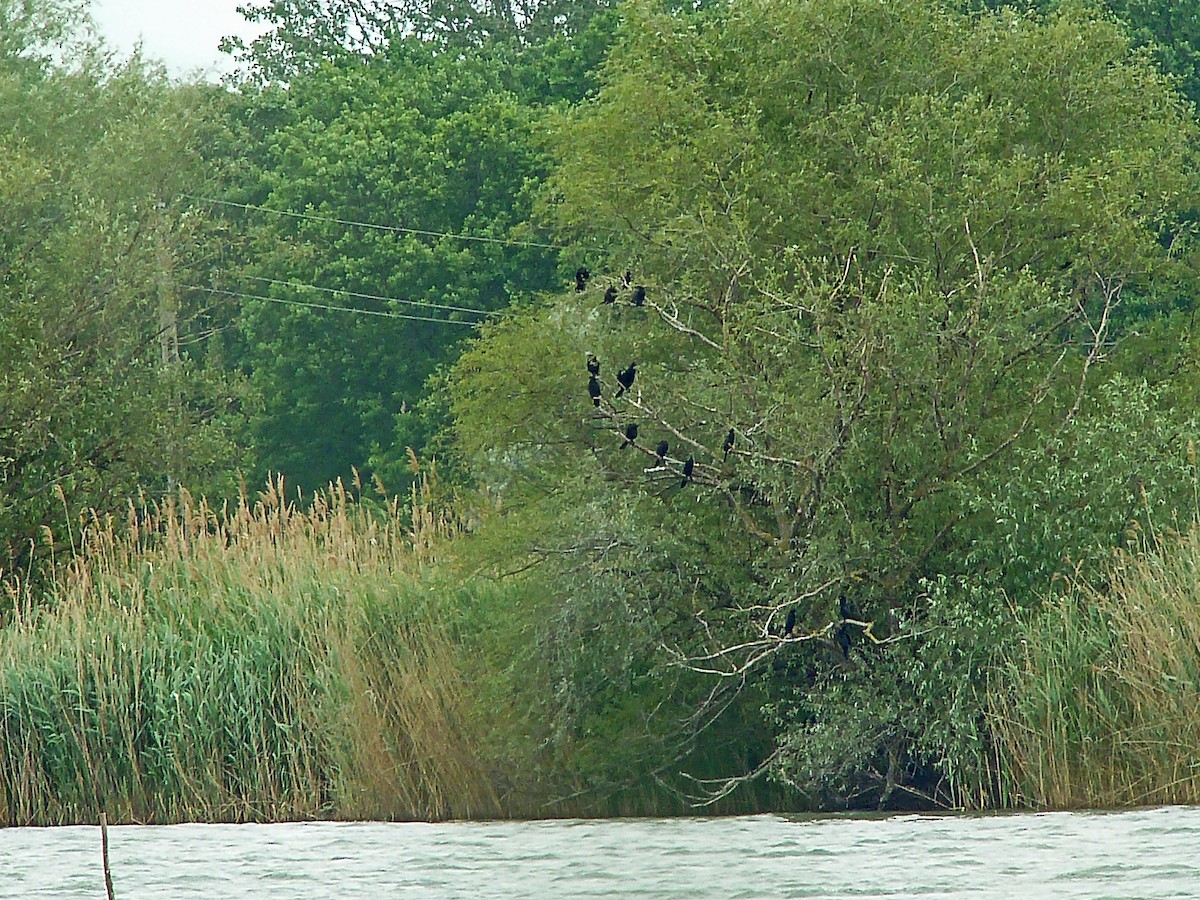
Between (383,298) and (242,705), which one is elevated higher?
(383,298)

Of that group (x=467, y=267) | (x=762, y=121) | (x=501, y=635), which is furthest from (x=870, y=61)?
(x=467, y=267)

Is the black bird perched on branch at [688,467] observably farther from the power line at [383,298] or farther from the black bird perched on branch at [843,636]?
the power line at [383,298]

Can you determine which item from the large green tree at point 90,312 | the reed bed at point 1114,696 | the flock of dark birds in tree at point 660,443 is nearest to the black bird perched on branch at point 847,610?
the flock of dark birds in tree at point 660,443

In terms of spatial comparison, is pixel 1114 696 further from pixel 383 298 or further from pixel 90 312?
pixel 383 298

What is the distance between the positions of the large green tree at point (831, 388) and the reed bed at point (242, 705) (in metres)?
0.86

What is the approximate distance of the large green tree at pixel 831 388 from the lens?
12.0 metres

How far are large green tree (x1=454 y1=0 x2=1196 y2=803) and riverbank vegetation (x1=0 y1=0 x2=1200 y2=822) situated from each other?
0.03m

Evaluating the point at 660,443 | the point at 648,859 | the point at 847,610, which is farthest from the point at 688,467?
the point at 648,859

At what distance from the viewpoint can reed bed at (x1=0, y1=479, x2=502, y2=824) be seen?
1235 cm

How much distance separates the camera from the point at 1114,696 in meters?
10.9

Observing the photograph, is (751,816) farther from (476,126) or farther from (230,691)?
(476,126)

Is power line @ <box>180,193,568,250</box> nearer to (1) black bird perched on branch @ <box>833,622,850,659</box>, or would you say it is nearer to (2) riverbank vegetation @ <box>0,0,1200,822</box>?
(2) riverbank vegetation @ <box>0,0,1200,822</box>

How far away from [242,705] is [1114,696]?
16.4ft

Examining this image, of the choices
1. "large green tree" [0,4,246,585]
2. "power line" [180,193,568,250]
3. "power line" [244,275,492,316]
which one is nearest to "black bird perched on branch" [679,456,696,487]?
"large green tree" [0,4,246,585]
